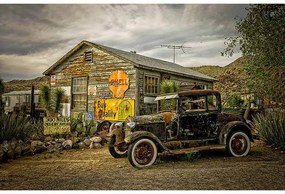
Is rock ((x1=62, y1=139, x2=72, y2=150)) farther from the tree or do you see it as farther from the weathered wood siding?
the tree

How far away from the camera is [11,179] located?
451cm

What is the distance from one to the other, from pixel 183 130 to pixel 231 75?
4.15m

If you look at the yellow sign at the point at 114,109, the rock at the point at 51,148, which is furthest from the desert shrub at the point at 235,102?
the rock at the point at 51,148

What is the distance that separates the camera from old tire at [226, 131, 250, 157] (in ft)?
19.5

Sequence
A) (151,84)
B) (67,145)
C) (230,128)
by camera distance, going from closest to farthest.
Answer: (230,128)
(67,145)
(151,84)

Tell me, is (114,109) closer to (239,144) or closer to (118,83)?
(118,83)

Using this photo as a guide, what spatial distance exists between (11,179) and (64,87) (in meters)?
6.93

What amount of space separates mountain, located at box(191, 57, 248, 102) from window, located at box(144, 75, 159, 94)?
1.84 m

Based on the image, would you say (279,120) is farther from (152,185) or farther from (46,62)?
(46,62)

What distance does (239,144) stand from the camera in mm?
6020

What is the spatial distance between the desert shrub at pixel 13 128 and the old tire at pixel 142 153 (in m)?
2.79

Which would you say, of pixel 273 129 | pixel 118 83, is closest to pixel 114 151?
pixel 273 129

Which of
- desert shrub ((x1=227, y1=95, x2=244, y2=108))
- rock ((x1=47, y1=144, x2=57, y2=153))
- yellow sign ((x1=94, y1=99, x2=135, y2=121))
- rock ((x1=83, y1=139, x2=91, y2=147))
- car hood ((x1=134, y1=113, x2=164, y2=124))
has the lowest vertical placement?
rock ((x1=47, y1=144, x2=57, y2=153))

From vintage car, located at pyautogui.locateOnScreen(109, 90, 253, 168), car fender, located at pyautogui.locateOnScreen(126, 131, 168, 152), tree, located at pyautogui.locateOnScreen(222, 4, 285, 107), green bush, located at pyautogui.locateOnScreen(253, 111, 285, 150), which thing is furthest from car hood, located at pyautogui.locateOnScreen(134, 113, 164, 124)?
green bush, located at pyautogui.locateOnScreen(253, 111, 285, 150)
